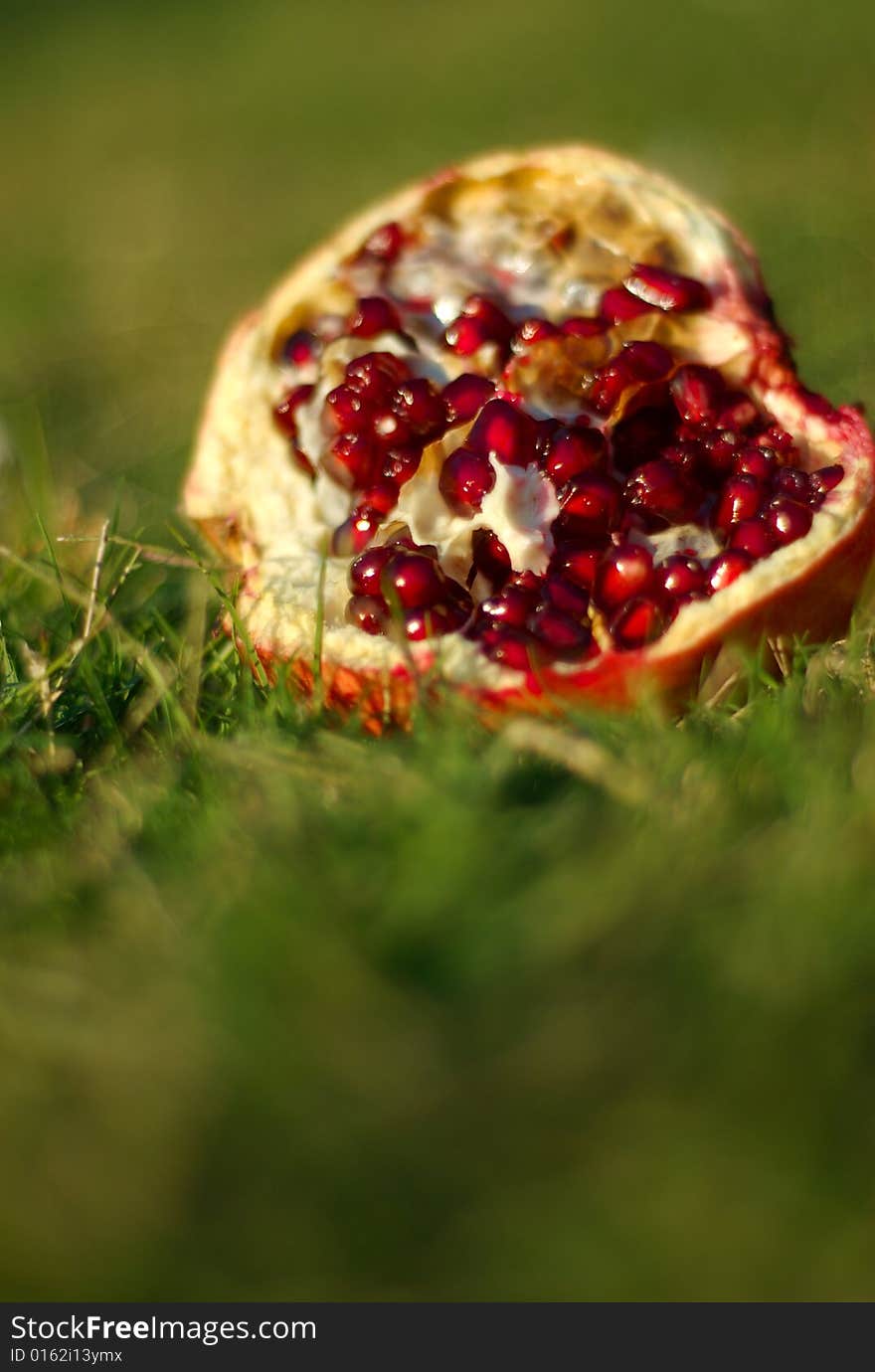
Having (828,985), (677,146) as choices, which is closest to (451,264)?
(828,985)

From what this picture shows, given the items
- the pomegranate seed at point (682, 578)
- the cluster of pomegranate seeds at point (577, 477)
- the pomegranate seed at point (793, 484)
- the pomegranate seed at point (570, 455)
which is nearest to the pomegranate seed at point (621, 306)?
the cluster of pomegranate seeds at point (577, 477)

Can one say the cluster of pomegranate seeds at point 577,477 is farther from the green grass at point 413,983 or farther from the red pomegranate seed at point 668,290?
the green grass at point 413,983

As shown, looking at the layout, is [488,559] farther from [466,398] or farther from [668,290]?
[668,290]

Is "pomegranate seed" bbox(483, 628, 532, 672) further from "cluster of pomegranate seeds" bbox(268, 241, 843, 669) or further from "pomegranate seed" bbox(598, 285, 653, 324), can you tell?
"pomegranate seed" bbox(598, 285, 653, 324)

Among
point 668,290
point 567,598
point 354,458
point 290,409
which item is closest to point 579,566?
point 567,598

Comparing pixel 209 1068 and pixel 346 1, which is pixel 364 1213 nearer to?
pixel 209 1068

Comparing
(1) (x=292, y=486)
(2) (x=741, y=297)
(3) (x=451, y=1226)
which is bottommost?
(3) (x=451, y=1226)
